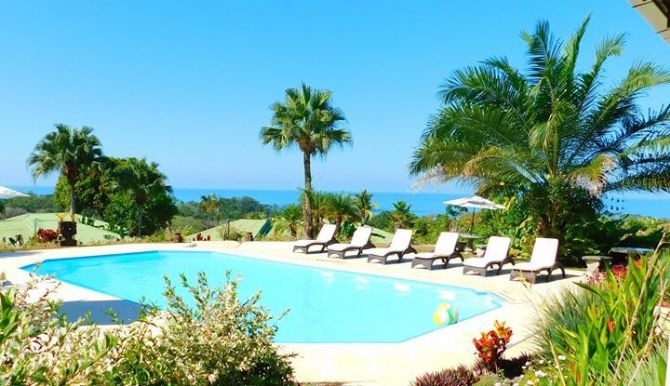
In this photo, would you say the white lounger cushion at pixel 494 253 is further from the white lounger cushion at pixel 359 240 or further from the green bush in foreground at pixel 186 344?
the green bush in foreground at pixel 186 344

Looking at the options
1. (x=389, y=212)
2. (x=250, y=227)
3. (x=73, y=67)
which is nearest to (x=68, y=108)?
(x=73, y=67)

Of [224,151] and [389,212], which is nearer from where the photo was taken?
[389,212]

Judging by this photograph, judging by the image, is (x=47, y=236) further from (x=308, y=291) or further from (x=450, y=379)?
(x=450, y=379)

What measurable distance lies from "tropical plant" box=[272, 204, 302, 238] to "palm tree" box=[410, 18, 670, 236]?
8.57m

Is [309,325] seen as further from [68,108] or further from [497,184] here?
[68,108]

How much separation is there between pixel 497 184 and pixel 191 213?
42913 mm

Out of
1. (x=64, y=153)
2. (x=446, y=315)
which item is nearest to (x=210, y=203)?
(x=64, y=153)

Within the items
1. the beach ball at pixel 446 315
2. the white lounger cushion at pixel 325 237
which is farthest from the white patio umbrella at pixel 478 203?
the beach ball at pixel 446 315

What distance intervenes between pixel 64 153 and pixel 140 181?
14.3 feet

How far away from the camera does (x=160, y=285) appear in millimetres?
13633

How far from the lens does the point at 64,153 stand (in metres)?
27.6

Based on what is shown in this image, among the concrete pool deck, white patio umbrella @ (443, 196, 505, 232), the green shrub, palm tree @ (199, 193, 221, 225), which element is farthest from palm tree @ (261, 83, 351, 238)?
the green shrub

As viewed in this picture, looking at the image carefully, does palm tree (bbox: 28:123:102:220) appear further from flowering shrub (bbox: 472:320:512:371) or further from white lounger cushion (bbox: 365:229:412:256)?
flowering shrub (bbox: 472:320:512:371)

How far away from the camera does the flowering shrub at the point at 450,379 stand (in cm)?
464
